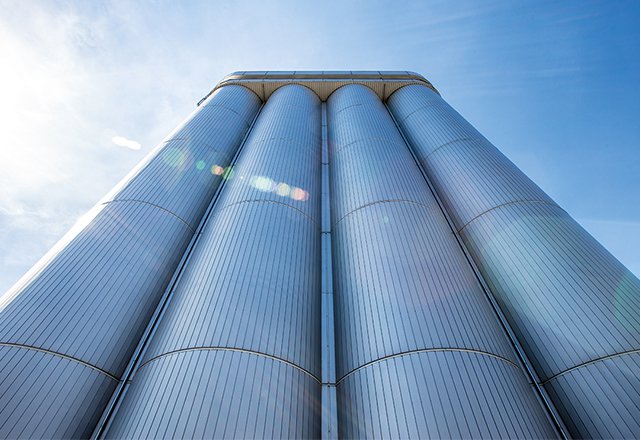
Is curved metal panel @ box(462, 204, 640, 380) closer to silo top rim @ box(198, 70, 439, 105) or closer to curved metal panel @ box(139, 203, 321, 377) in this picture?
curved metal panel @ box(139, 203, 321, 377)

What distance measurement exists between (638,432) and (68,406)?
37.0ft

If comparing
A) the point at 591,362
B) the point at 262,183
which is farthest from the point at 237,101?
the point at 591,362

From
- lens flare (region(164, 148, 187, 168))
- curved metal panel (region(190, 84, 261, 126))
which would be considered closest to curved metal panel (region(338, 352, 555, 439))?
lens flare (region(164, 148, 187, 168))

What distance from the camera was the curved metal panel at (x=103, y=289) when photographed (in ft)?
→ 24.5

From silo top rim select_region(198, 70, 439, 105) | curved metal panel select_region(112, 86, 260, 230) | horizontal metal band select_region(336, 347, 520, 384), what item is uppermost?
silo top rim select_region(198, 70, 439, 105)

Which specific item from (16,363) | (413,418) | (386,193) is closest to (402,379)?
(413,418)

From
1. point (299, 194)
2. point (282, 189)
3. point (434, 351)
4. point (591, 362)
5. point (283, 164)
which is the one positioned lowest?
point (591, 362)

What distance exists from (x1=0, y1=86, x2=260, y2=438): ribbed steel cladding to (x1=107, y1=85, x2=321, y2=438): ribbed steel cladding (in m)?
0.77

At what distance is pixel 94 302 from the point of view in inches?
325

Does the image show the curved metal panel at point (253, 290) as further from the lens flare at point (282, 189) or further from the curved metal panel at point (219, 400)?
the lens flare at point (282, 189)

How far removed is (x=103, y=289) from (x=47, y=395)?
8.90ft

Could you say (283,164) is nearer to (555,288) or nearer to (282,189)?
(282,189)

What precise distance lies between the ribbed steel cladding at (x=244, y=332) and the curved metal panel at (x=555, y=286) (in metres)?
5.52

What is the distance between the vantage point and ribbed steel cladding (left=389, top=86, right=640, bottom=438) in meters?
6.64
